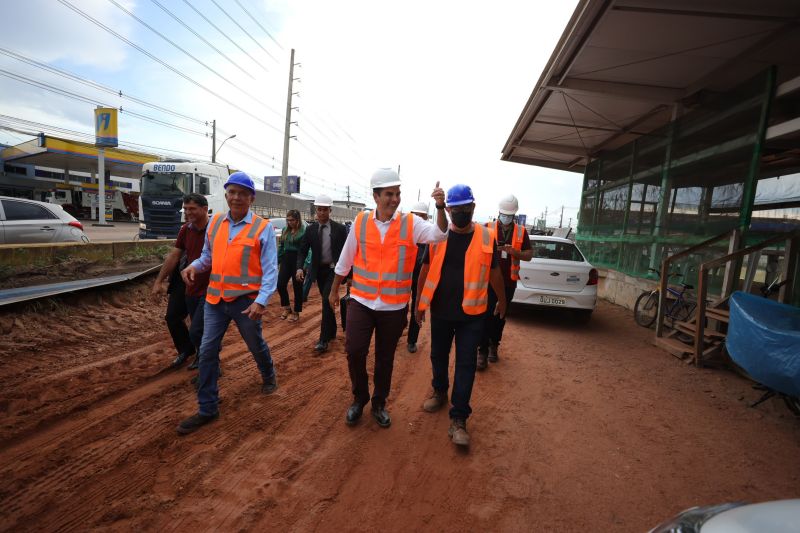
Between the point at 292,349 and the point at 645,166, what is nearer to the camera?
the point at 292,349

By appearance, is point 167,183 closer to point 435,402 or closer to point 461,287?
point 435,402

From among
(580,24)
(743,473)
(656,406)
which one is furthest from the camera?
(580,24)

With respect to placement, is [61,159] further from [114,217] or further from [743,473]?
[743,473]

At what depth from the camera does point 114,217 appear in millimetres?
31531

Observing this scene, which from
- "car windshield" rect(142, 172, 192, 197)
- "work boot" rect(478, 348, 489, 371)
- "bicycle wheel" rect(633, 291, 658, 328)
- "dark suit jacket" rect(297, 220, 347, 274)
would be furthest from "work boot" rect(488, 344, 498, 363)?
"car windshield" rect(142, 172, 192, 197)

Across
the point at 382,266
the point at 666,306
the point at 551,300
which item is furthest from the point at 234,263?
the point at 666,306

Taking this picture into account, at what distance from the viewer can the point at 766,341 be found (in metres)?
3.50

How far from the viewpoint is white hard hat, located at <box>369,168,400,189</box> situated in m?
2.93

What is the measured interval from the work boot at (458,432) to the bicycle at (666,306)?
4.94 meters

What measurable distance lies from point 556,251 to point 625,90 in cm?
398

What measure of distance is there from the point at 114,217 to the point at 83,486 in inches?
1427

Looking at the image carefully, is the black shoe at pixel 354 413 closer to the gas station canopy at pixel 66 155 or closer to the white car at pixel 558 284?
the white car at pixel 558 284

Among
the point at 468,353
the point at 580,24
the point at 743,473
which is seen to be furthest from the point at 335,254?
the point at 580,24

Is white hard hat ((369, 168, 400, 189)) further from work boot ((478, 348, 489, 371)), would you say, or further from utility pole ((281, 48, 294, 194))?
utility pole ((281, 48, 294, 194))
